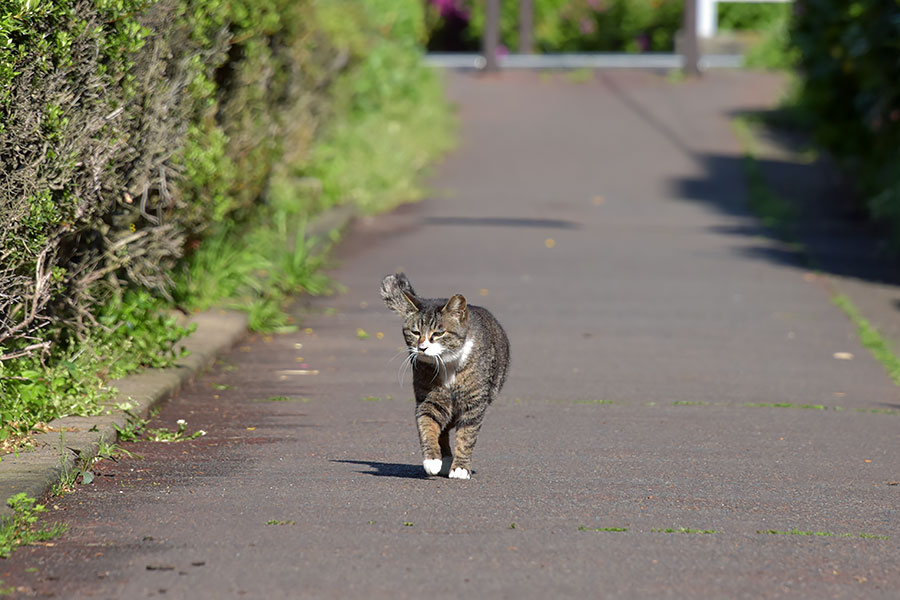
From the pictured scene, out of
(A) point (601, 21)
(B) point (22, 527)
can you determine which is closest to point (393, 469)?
(B) point (22, 527)

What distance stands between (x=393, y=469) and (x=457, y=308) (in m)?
0.97

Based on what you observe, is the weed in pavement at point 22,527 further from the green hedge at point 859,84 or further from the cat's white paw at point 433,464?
the green hedge at point 859,84

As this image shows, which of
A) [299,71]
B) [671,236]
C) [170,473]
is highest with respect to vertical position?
[299,71]

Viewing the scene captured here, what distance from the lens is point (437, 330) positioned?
268 inches

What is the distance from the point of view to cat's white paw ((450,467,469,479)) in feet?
23.1

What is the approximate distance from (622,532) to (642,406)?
317 cm

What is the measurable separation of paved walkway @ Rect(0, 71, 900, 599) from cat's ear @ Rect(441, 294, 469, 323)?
2.67 feet

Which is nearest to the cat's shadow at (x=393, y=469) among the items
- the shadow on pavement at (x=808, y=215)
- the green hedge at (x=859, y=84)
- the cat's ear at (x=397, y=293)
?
the cat's ear at (x=397, y=293)

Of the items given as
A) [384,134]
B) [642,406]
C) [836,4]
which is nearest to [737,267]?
[836,4]

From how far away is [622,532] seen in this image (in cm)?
616

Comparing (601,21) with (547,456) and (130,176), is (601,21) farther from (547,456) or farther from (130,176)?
(547,456)

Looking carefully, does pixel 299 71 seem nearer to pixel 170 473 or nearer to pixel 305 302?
pixel 305 302

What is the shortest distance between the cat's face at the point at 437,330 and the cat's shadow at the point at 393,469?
0.67 metres

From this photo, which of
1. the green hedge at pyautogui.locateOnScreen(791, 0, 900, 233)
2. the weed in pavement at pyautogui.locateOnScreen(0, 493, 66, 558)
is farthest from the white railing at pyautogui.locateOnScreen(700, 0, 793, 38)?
the weed in pavement at pyautogui.locateOnScreen(0, 493, 66, 558)
